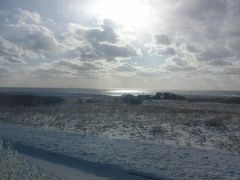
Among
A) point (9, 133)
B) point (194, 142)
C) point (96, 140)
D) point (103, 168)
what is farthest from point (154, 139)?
point (9, 133)

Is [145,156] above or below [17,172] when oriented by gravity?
below

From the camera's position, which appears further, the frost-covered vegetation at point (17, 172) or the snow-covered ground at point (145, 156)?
the snow-covered ground at point (145, 156)

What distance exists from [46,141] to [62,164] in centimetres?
434

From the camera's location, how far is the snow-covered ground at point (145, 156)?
9070 millimetres

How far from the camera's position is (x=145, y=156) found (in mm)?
10969

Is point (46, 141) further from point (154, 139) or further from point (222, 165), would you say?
point (222, 165)

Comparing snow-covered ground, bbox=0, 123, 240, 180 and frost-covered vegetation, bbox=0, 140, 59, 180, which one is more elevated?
frost-covered vegetation, bbox=0, 140, 59, 180

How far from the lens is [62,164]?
9836 millimetres

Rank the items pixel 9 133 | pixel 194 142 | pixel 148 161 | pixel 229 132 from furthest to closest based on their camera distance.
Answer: pixel 229 132, pixel 9 133, pixel 194 142, pixel 148 161

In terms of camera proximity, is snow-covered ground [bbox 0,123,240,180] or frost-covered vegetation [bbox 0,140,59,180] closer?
frost-covered vegetation [bbox 0,140,59,180]

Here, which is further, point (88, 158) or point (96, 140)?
point (96, 140)

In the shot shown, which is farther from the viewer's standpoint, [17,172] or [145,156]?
[145,156]

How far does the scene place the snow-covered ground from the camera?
9.07 meters

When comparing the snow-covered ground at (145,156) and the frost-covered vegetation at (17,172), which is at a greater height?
the frost-covered vegetation at (17,172)
